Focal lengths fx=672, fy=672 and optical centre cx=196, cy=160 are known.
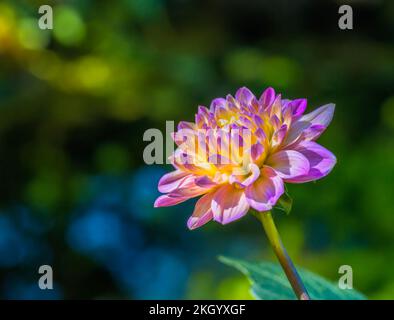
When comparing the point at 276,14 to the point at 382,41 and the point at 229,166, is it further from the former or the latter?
the point at 229,166

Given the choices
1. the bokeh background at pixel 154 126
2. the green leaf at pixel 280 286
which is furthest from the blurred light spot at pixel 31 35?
the green leaf at pixel 280 286

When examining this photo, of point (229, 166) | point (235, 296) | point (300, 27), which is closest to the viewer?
point (229, 166)

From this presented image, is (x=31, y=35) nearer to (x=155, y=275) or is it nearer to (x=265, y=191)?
(x=155, y=275)

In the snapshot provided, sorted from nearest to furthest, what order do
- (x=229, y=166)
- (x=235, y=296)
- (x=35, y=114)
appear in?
(x=229, y=166) < (x=235, y=296) < (x=35, y=114)

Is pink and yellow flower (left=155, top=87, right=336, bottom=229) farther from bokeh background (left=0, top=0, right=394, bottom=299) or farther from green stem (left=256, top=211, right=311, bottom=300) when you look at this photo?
bokeh background (left=0, top=0, right=394, bottom=299)

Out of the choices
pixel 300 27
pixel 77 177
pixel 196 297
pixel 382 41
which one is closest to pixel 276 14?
pixel 300 27

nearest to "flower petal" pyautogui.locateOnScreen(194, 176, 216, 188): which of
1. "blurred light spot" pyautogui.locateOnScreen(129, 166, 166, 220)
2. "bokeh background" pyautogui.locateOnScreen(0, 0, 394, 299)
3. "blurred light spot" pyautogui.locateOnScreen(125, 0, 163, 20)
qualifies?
"bokeh background" pyautogui.locateOnScreen(0, 0, 394, 299)

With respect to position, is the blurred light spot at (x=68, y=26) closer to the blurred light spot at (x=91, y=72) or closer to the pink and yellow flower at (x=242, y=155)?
the blurred light spot at (x=91, y=72)
